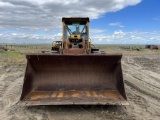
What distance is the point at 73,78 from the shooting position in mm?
6375

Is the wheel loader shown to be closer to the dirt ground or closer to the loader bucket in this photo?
the loader bucket

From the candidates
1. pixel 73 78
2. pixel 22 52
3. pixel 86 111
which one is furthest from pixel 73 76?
pixel 22 52

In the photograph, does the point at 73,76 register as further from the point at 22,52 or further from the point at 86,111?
the point at 22,52

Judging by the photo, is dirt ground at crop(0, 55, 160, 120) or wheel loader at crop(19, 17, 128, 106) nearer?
dirt ground at crop(0, 55, 160, 120)

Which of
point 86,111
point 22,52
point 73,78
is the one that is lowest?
point 22,52

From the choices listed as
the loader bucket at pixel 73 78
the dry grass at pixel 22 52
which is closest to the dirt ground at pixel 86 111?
the loader bucket at pixel 73 78

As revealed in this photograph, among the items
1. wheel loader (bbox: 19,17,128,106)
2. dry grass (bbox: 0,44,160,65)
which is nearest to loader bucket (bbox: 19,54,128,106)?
wheel loader (bbox: 19,17,128,106)

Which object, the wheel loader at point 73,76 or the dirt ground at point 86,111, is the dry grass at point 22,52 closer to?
the wheel loader at point 73,76

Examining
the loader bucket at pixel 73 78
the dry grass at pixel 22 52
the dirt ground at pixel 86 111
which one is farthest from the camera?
the dry grass at pixel 22 52

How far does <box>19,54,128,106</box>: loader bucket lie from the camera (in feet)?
18.9

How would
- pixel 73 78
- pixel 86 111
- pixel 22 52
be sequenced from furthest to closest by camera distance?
1. pixel 22 52
2. pixel 73 78
3. pixel 86 111

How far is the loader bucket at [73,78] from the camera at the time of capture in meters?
5.77

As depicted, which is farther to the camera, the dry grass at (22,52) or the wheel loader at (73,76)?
the dry grass at (22,52)

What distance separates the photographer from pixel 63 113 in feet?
17.9
